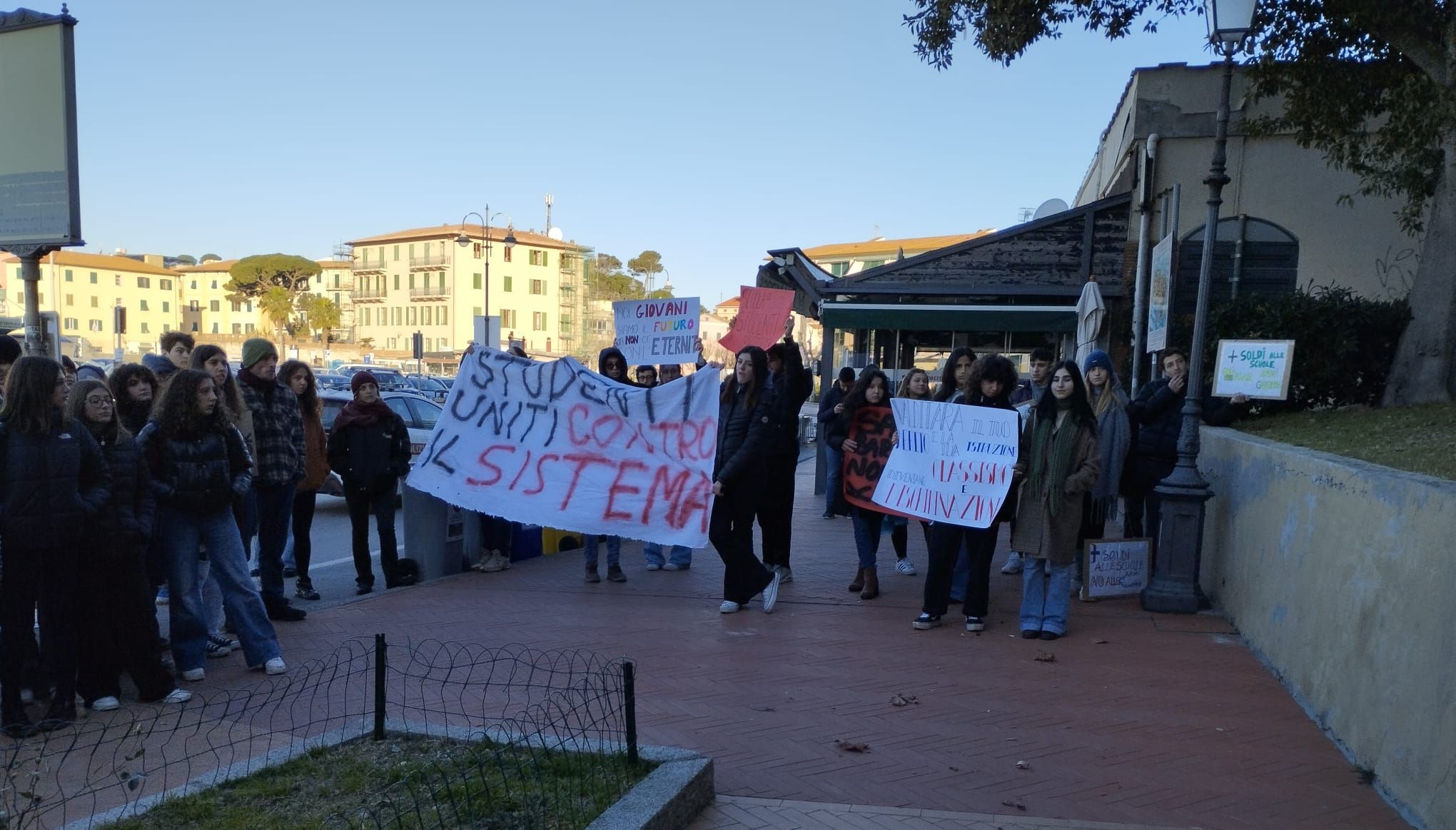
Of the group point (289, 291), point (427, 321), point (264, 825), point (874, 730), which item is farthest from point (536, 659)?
point (289, 291)

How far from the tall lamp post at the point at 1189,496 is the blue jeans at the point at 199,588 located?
19.4 ft

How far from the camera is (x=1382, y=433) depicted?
7.00 meters

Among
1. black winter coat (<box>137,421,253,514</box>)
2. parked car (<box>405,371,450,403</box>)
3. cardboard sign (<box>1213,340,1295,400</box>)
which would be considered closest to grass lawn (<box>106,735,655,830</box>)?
black winter coat (<box>137,421,253,514</box>)

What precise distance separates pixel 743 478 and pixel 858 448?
1.34m

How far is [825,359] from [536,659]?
35.1 ft

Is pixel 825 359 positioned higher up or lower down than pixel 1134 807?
higher up

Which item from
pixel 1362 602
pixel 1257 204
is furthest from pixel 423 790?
pixel 1257 204

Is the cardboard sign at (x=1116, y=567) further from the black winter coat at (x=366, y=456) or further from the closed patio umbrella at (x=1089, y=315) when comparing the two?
the black winter coat at (x=366, y=456)

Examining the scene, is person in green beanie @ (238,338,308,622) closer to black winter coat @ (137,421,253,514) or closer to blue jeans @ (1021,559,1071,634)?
A: black winter coat @ (137,421,253,514)

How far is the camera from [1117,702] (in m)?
5.49

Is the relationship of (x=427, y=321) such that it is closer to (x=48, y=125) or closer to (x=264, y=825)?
(x=48, y=125)

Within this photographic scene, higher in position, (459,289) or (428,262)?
(428,262)

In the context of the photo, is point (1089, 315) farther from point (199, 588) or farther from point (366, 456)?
point (199, 588)

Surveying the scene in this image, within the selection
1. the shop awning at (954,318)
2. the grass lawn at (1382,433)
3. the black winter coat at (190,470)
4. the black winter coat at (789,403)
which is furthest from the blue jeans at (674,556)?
the shop awning at (954,318)
